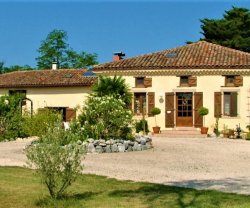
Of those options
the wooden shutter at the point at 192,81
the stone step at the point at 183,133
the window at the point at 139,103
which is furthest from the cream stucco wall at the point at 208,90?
the stone step at the point at 183,133

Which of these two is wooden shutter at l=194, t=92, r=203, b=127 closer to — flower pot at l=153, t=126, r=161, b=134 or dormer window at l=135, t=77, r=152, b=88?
flower pot at l=153, t=126, r=161, b=134

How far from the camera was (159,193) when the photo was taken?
866 cm

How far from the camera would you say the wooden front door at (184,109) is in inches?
1083

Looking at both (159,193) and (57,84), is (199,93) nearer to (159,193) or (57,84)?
(57,84)

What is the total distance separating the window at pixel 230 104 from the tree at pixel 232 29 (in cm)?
1582

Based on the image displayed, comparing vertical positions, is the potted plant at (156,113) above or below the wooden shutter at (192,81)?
below

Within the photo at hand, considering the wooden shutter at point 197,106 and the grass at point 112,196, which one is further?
the wooden shutter at point 197,106

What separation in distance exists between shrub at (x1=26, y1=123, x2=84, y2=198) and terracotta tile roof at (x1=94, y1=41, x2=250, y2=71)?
19.8m

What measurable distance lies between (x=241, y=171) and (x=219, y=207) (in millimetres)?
4845

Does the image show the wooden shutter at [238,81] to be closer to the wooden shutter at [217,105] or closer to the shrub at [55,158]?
the wooden shutter at [217,105]

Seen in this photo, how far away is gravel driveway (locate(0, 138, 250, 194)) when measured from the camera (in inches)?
406

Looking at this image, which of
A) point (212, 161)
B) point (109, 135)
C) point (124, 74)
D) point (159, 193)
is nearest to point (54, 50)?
point (124, 74)

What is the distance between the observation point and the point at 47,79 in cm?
3294

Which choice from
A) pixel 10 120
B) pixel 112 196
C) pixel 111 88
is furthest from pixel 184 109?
pixel 112 196
